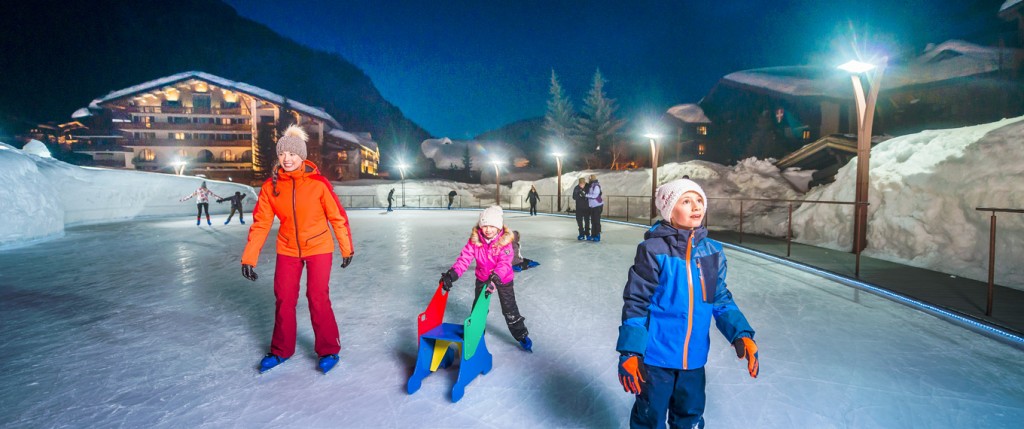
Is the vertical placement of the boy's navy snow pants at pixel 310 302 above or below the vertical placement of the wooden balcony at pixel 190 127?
below

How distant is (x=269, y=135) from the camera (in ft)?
125

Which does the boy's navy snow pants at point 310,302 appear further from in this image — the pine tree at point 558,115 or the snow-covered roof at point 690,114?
the pine tree at point 558,115

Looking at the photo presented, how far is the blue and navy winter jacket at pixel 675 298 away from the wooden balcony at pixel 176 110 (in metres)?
45.3

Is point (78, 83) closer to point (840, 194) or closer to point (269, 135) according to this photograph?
point (269, 135)

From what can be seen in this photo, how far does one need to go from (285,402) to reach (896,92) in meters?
31.1

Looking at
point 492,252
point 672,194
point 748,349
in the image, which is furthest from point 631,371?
point 492,252

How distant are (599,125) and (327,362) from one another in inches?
1710

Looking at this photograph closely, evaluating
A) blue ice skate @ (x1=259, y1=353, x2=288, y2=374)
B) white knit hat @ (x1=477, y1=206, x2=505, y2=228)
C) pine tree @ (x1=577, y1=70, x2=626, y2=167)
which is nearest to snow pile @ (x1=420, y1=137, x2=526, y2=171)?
pine tree @ (x1=577, y1=70, x2=626, y2=167)

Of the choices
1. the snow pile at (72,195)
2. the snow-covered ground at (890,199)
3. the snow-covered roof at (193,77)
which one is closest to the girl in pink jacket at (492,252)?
the snow-covered ground at (890,199)

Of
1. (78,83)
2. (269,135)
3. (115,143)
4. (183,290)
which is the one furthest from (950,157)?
(78,83)

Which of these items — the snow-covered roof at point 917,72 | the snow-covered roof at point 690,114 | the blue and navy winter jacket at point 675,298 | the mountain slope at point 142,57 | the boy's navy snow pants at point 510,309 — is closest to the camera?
the blue and navy winter jacket at point 675,298

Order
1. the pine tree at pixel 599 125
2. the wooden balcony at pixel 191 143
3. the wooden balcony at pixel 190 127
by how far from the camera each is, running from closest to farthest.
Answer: the wooden balcony at pixel 191 143
the wooden balcony at pixel 190 127
the pine tree at pixel 599 125

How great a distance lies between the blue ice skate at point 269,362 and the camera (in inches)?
118

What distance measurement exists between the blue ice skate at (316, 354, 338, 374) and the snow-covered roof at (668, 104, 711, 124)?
1482 inches
